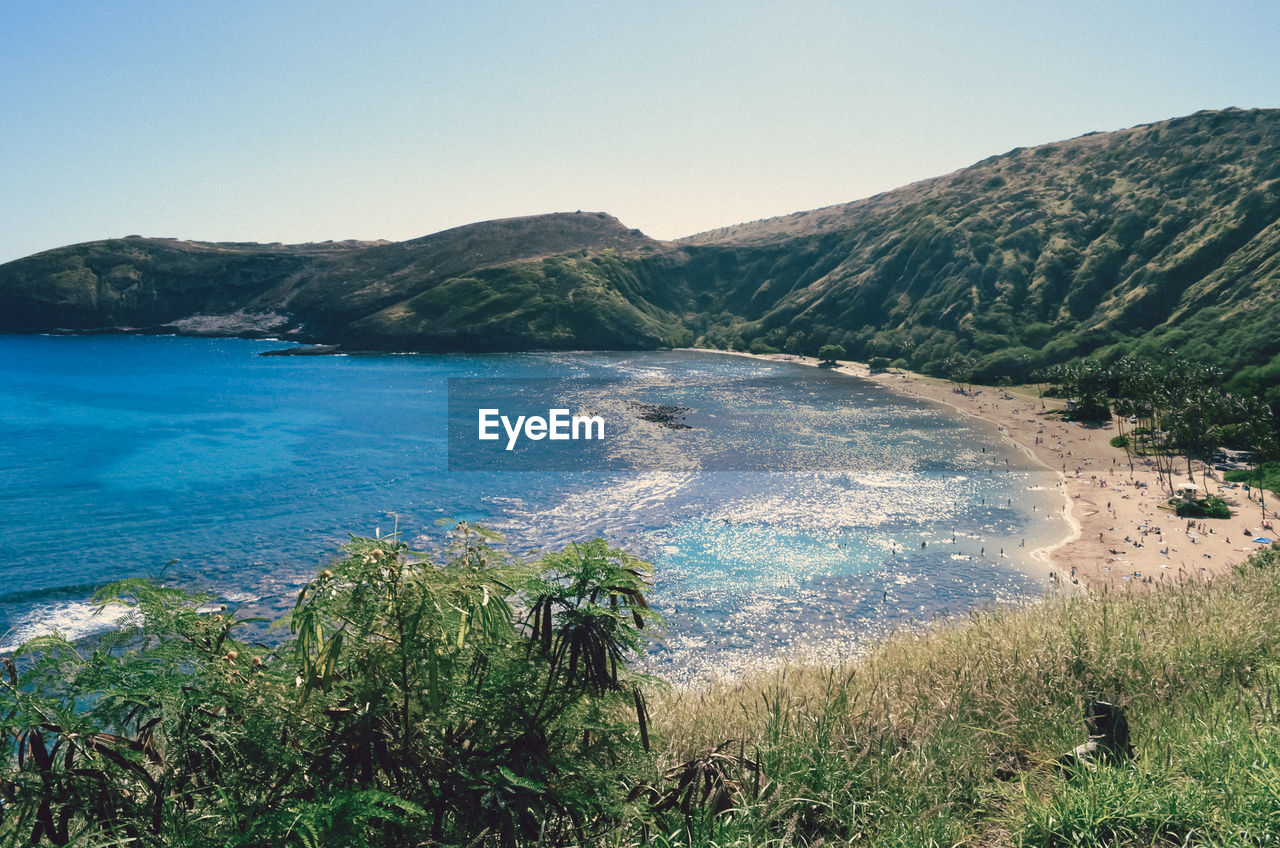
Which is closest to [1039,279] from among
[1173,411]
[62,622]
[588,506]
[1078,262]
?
[1078,262]

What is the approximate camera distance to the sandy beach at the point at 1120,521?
40.3 m

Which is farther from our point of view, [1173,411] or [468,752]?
[1173,411]

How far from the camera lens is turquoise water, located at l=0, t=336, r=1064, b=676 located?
38.2 m

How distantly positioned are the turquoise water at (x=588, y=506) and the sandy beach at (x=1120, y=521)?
268 centimetres

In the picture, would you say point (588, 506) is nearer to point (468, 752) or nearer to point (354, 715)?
point (468, 752)

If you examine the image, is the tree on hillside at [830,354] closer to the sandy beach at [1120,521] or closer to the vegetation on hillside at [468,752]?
the sandy beach at [1120,521]

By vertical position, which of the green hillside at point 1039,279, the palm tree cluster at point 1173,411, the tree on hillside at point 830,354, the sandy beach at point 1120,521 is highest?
the green hillside at point 1039,279

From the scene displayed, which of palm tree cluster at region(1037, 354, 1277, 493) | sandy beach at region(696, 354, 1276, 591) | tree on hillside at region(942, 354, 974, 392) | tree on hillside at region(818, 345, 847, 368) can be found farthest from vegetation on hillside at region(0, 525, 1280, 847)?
tree on hillside at region(818, 345, 847, 368)

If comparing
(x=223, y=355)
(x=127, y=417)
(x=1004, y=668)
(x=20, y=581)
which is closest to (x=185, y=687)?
(x=1004, y=668)

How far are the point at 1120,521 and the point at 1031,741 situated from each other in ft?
171

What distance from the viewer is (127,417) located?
92.1 meters

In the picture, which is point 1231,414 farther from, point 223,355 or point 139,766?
point 223,355

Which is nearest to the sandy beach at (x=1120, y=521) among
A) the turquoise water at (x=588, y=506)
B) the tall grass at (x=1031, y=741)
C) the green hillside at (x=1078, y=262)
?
the turquoise water at (x=588, y=506)

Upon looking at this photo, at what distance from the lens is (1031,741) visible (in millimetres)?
6980
